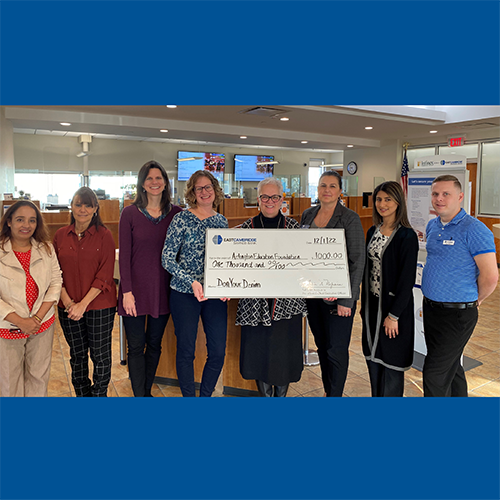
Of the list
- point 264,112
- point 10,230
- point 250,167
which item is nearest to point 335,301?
point 10,230

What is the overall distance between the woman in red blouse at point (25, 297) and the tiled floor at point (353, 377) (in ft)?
2.82

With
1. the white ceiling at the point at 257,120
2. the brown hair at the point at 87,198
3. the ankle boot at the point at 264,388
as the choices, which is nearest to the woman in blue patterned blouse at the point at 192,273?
the ankle boot at the point at 264,388

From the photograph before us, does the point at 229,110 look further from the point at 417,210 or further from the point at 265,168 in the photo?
the point at 265,168

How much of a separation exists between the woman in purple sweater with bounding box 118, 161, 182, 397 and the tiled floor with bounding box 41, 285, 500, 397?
0.90 metres

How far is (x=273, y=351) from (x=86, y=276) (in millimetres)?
1202

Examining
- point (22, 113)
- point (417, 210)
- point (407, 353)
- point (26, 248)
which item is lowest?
point (407, 353)

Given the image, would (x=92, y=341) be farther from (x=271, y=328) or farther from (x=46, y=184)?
(x=46, y=184)

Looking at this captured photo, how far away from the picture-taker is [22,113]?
269 inches

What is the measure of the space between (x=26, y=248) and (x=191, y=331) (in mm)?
1019

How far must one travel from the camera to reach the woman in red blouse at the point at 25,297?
6.85 ft

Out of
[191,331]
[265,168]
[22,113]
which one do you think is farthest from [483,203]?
[22,113]

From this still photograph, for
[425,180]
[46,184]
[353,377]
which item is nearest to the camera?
[353,377]

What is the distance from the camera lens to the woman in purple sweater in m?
2.27

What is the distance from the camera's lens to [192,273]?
7.29 ft
